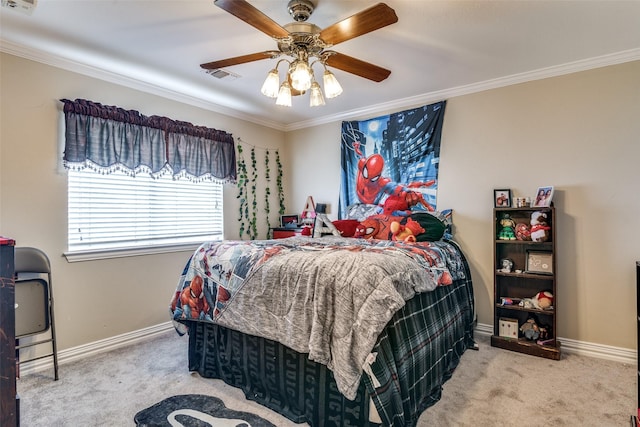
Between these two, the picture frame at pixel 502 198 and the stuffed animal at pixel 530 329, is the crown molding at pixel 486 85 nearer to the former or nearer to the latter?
the picture frame at pixel 502 198

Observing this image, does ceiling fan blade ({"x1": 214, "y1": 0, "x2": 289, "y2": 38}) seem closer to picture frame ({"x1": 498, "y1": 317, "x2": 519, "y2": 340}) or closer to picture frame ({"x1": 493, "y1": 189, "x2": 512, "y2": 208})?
picture frame ({"x1": 493, "y1": 189, "x2": 512, "y2": 208})

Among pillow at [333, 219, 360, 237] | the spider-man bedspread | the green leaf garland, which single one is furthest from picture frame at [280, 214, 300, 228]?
the spider-man bedspread

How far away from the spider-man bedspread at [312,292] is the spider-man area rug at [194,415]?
45cm

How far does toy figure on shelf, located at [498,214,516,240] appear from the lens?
2.90m

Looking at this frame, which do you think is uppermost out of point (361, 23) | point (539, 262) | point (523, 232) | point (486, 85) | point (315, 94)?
point (486, 85)

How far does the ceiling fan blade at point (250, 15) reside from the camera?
1.55 metres

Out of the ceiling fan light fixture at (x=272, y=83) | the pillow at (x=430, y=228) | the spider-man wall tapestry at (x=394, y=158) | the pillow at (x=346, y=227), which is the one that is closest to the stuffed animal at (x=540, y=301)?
the pillow at (x=430, y=228)

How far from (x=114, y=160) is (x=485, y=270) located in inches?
141

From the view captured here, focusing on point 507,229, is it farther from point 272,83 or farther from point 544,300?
point 272,83

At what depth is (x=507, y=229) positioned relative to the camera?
2922 millimetres

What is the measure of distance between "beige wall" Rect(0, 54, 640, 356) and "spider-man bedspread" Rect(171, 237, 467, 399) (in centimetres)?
101

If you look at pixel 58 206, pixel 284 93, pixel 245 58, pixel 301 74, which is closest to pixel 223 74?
pixel 245 58

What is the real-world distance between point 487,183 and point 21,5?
3718 mm

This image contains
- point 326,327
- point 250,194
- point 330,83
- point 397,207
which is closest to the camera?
A: point 326,327
